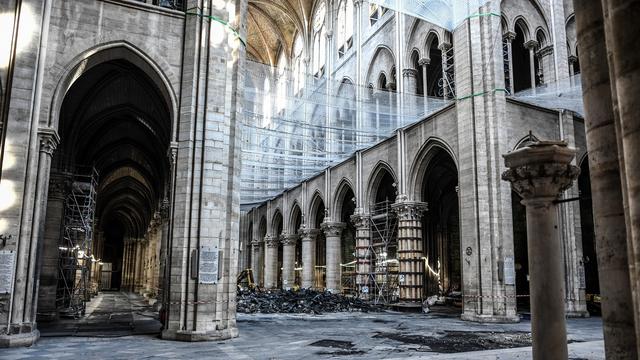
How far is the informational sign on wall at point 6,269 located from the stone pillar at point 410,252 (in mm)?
14479

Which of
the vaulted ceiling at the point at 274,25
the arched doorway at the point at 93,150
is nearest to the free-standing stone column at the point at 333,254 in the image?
the arched doorway at the point at 93,150

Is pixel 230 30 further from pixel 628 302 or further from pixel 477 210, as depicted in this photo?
pixel 628 302

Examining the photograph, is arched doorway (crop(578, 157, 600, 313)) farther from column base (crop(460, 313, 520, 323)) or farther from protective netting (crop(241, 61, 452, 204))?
protective netting (crop(241, 61, 452, 204))

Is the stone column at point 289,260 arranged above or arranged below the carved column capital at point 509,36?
below

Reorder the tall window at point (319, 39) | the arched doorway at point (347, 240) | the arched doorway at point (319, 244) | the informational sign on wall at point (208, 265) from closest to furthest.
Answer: the informational sign on wall at point (208, 265) → the arched doorway at point (347, 240) → the arched doorway at point (319, 244) → the tall window at point (319, 39)

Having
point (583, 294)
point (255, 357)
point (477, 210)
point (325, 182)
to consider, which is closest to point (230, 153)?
point (255, 357)

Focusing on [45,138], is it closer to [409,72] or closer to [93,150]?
[93,150]

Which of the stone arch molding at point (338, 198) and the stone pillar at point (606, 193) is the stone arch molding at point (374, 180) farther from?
the stone pillar at point (606, 193)

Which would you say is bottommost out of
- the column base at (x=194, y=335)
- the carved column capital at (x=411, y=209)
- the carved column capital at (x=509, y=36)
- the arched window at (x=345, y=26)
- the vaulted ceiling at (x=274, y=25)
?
the column base at (x=194, y=335)

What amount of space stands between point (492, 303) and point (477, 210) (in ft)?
9.90

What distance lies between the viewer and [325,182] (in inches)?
1140

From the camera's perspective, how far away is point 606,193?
12.7 feet

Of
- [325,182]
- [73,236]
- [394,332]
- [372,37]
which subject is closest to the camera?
[394,332]

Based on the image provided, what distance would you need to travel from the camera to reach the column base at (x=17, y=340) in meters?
9.83
